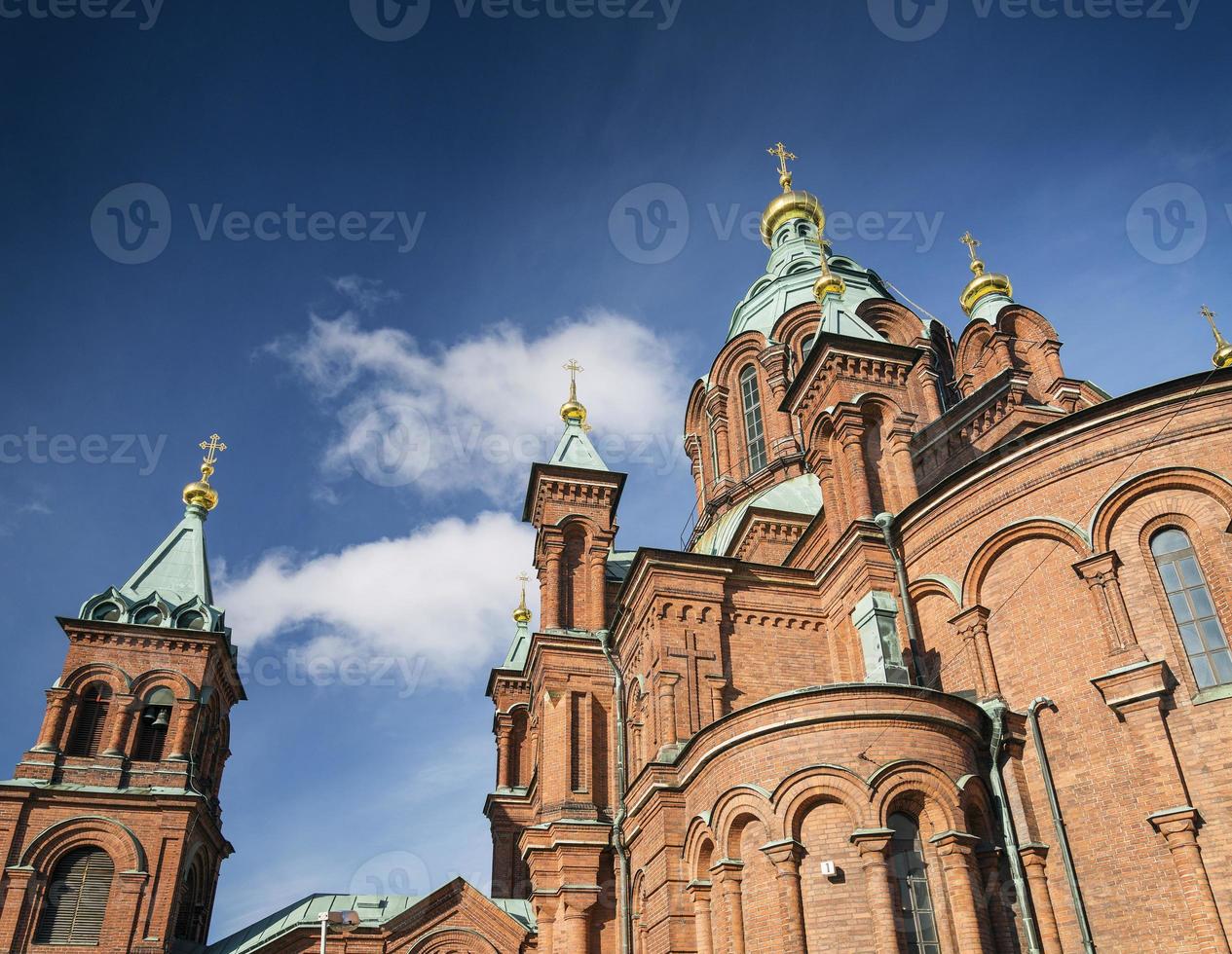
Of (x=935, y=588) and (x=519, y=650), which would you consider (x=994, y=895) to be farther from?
(x=519, y=650)

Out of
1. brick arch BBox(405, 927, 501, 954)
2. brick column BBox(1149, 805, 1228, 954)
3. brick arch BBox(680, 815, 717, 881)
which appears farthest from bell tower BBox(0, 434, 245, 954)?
brick column BBox(1149, 805, 1228, 954)

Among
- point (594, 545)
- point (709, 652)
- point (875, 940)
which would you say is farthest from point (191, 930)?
point (875, 940)

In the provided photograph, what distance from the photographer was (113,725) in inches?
909

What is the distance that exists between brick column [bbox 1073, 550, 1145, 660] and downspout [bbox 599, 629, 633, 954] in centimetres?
980

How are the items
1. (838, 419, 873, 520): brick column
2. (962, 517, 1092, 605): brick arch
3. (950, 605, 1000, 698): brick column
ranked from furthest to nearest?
1. (838, 419, 873, 520): brick column
2. (950, 605, 1000, 698): brick column
3. (962, 517, 1092, 605): brick arch

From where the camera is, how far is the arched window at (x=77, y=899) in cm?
2061

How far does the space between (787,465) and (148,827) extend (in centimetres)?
1937

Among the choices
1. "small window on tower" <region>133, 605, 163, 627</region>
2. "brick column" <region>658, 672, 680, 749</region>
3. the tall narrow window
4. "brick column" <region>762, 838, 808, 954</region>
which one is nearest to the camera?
"brick column" <region>762, 838, 808, 954</region>

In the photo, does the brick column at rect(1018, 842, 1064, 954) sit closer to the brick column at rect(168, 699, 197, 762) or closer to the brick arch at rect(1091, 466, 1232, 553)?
the brick arch at rect(1091, 466, 1232, 553)

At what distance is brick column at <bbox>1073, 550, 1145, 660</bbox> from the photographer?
1341cm

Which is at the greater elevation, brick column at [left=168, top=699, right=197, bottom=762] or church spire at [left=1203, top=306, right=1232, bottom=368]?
church spire at [left=1203, top=306, right=1232, bottom=368]

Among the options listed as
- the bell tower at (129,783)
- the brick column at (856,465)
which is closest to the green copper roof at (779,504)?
the brick column at (856,465)

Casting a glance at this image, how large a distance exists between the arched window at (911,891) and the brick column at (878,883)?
14 centimetres

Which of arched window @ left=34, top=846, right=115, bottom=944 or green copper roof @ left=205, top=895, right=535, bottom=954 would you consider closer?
arched window @ left=34, top=846, right=115, bottom=944
